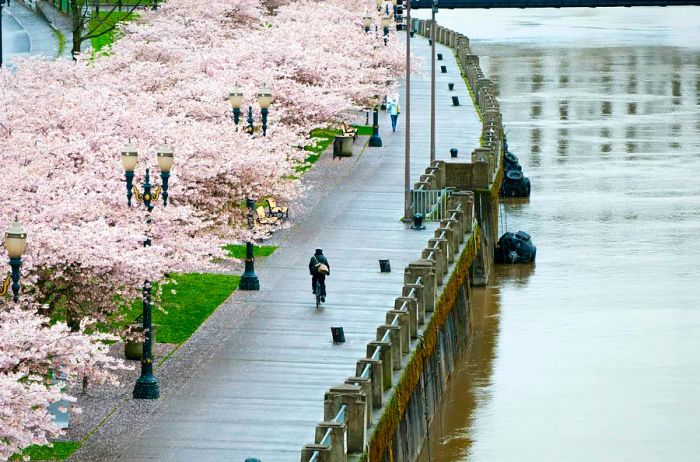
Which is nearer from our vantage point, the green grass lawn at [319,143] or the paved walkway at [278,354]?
the paved walkway at [278,354]

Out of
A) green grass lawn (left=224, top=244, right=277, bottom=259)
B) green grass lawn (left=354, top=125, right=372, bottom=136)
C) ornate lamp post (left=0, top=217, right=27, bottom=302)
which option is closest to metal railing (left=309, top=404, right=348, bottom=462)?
ornate lamp post (left=0, top=217, right=27, bottom=302)

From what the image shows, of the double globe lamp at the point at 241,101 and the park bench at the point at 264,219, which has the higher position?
the double globe lamp at the point at 241,101

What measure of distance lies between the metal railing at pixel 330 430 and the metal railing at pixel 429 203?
2644cm

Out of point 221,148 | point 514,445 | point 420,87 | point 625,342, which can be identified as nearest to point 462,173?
point 625,342

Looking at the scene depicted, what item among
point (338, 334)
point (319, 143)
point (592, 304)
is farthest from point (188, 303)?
point (319, 143)

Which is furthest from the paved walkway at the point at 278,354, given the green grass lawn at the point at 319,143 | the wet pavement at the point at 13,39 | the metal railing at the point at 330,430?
the wet pavement at the point at 13,39

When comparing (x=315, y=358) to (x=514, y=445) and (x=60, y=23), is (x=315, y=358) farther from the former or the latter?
(x=60, y=23)

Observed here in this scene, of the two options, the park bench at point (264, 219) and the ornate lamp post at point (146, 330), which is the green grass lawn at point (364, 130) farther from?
the ornate lamp post at point (146, 330)

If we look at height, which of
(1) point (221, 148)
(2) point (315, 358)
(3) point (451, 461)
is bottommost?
(3) point (451, 461)

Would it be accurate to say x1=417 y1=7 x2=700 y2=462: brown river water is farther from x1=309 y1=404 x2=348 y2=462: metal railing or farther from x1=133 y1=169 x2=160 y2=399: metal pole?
x1=309 y1=404 x2=348 y2=462: metal railing

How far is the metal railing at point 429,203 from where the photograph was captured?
172ft

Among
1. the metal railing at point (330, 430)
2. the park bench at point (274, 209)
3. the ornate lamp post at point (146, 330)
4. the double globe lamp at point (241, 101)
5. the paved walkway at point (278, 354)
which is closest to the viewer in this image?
the metal railing at point (330, 430)

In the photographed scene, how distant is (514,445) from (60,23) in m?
78.9

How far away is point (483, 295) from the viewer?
175 feet
